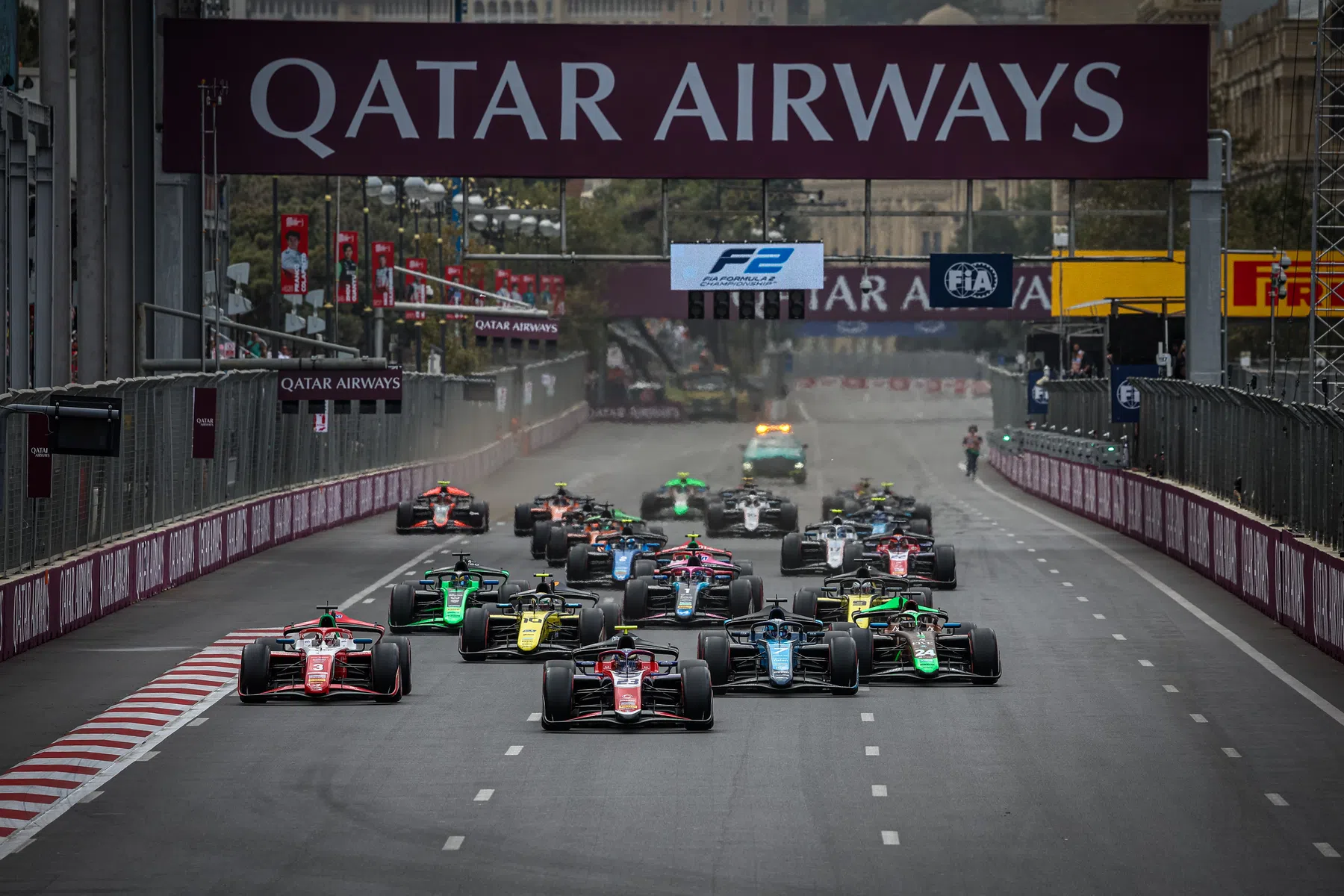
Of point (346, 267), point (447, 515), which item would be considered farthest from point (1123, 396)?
point (346, 267)

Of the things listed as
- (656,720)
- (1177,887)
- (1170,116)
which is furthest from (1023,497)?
(1177,887)

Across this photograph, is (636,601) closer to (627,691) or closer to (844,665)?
(844,665)

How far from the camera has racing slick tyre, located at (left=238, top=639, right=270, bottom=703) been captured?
23.0 meters

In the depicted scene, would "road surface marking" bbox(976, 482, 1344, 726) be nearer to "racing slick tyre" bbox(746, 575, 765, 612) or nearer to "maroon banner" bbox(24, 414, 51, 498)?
"racing slick tyre" bbox(746, 575, 765, 612)

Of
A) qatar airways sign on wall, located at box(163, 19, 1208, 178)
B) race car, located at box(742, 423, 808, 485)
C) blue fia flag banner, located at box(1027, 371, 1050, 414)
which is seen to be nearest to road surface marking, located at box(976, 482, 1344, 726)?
qatar airways sign on wall, located at box(163, 19, 1208, 178)

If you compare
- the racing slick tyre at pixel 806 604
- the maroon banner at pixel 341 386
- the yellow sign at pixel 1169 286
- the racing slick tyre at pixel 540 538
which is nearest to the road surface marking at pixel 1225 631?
the racing slick tyre at pixel 806 604

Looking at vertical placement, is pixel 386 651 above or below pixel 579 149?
below

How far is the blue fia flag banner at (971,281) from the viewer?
144 feet

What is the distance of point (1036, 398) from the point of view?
75.2 meters

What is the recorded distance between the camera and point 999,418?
93938 millimetres

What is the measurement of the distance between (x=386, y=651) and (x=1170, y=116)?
23536mm

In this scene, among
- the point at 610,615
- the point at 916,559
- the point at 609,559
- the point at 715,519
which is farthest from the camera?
the point at 715,519

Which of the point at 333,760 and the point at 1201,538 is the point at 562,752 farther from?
the point at 1201,538

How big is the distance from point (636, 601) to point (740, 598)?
1.42 meters
